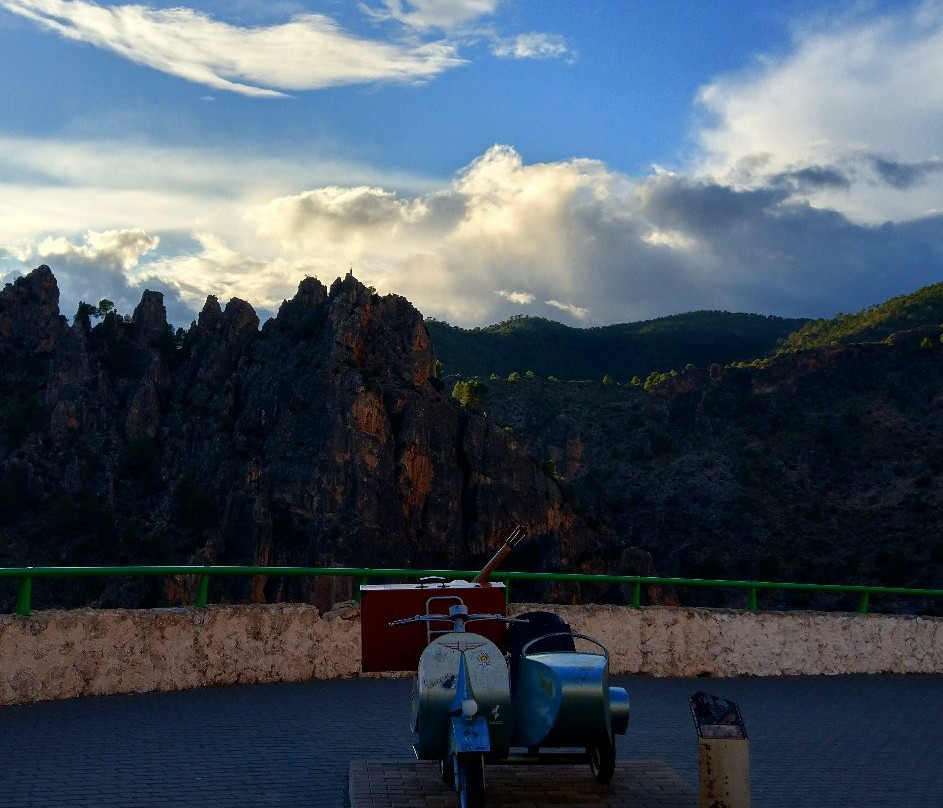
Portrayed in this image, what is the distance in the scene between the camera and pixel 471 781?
19.8ft

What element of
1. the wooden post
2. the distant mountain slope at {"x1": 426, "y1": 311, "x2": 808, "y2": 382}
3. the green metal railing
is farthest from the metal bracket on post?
the distant mountain slope at {"x1": 426, "y1": 311, "x2": 808, "y2": 382}

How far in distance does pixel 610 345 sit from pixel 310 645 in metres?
169

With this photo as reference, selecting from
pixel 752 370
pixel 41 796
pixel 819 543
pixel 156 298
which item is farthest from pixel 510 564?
pixel 41 796

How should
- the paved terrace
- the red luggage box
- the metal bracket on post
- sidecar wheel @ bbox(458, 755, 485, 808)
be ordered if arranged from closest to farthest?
sidecar wheel @ bbox(458, 755, 485, 808) < the metal bracket on post < the paved terrace < the red luggage box

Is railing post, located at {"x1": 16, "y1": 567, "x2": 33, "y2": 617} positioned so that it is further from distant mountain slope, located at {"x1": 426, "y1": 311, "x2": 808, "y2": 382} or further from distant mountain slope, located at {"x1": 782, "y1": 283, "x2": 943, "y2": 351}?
distant mountain slope, located at {"x1": 426, "y1": 311, "x2": 808, "y2": 382}

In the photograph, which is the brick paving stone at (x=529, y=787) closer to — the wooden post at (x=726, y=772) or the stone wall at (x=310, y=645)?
the wooden post at (x=726, y=772)

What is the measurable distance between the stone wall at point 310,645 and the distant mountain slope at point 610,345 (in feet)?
473

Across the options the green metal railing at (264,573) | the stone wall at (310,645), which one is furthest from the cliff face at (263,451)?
the green metal railing at (264,573)

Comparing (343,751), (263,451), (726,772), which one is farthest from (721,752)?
(263,451)

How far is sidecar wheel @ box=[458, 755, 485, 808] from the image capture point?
6.01 metres

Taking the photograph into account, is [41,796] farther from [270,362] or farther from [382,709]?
[270,362]

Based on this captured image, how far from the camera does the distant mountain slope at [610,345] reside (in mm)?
167875

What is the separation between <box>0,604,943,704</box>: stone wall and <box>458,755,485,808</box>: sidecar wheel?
513 cm

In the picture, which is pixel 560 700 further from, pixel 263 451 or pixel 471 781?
pixel 263 451
